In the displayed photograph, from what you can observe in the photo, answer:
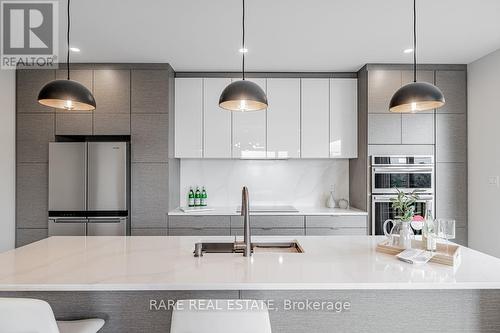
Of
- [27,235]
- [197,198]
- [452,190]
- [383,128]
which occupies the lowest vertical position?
[27,235]

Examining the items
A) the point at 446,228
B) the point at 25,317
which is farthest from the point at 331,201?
the point at 25,317

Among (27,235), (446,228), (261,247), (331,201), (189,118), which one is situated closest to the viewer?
(446,228)

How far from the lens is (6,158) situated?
3.50 metres

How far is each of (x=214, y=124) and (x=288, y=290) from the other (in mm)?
2614

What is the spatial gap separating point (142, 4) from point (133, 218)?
2.19 m

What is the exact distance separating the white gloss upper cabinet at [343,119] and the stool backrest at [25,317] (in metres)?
3.29

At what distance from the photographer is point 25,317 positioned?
118 centimetres

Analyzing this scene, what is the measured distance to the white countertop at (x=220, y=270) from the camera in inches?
54.0

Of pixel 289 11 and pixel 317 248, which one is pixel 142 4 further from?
pixel 317 248

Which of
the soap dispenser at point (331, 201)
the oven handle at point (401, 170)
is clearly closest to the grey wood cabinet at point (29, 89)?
the soap dispenser at point (331, 201)

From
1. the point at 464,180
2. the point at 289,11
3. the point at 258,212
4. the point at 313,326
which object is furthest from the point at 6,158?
the point at 464,180

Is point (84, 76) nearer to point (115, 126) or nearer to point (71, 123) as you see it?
point (71, 123)

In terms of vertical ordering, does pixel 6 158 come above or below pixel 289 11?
below

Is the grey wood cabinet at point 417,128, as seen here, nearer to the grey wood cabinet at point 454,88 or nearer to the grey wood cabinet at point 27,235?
the grey wood cabinet at point 454,88
